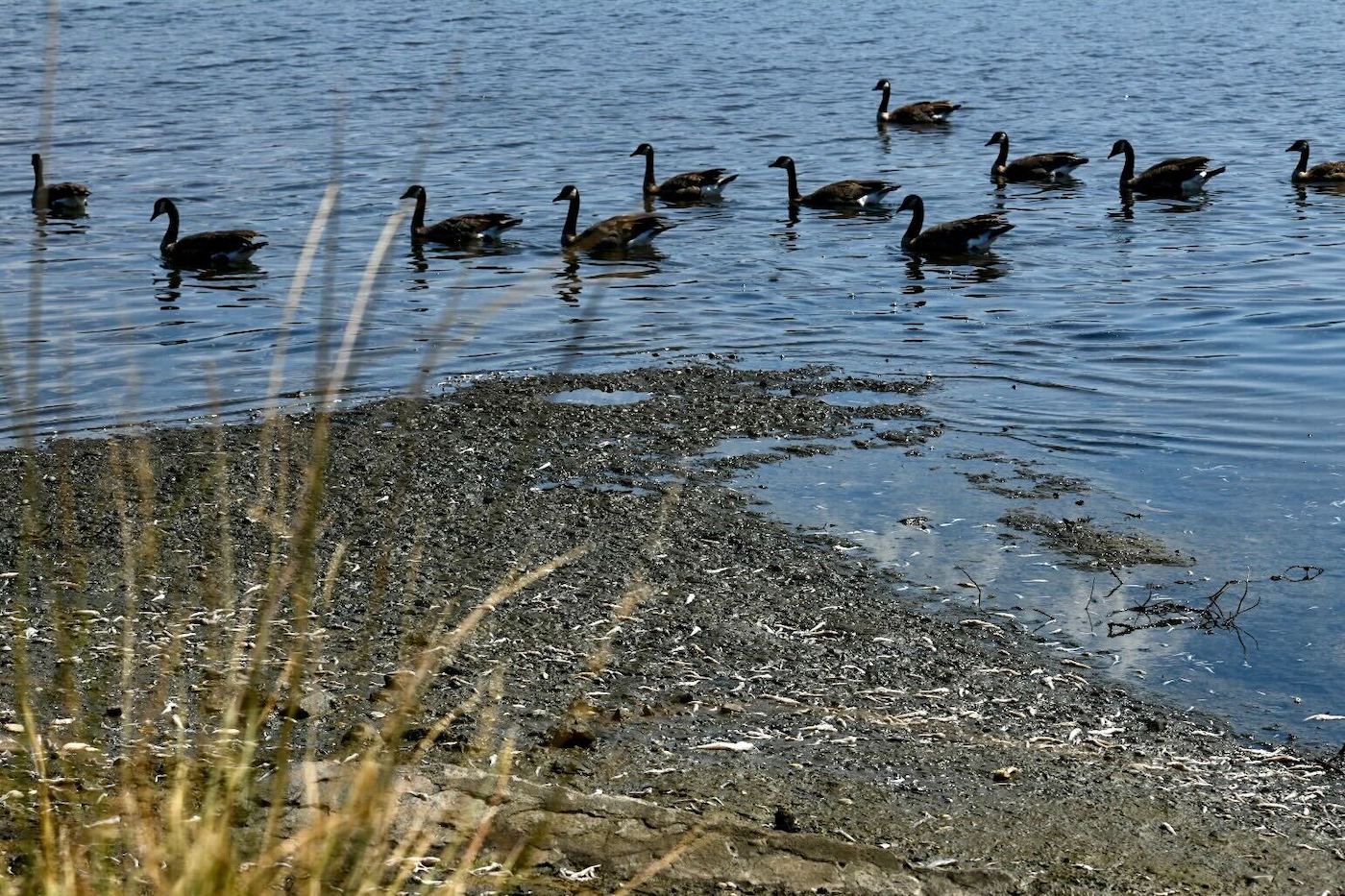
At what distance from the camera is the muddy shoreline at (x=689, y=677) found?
18.6ft

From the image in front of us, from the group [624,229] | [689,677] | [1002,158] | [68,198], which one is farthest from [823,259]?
[689,677]

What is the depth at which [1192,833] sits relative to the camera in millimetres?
5984

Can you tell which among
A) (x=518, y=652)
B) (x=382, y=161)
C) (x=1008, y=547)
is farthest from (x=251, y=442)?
(x=382, y=161)

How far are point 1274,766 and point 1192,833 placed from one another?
883 mm

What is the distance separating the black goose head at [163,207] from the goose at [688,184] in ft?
21.0

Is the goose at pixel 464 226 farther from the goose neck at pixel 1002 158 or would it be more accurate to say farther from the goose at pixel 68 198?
the goose neck at pixel 1002 158

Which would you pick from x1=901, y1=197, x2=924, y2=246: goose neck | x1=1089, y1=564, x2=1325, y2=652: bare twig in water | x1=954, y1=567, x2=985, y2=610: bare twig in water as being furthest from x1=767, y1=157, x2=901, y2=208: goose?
x1=1089, y1=564, x2=1325, y2=652: bare twig in water

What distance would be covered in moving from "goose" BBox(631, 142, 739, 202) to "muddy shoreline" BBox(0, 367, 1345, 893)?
11.1m

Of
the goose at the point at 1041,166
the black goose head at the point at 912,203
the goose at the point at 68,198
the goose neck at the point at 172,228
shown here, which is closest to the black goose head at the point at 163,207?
the goose neck at the point at 172,228

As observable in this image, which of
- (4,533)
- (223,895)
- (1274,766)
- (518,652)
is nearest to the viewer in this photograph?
(223,895)

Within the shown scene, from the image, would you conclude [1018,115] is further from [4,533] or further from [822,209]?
[4,533]

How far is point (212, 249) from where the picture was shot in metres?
18.0

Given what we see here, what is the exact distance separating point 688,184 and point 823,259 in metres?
3.63

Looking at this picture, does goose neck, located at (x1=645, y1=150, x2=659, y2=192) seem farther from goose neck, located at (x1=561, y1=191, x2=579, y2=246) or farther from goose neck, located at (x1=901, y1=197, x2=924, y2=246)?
goose neck, located at (x1=901, y1=197, x2=924, y2=246)
